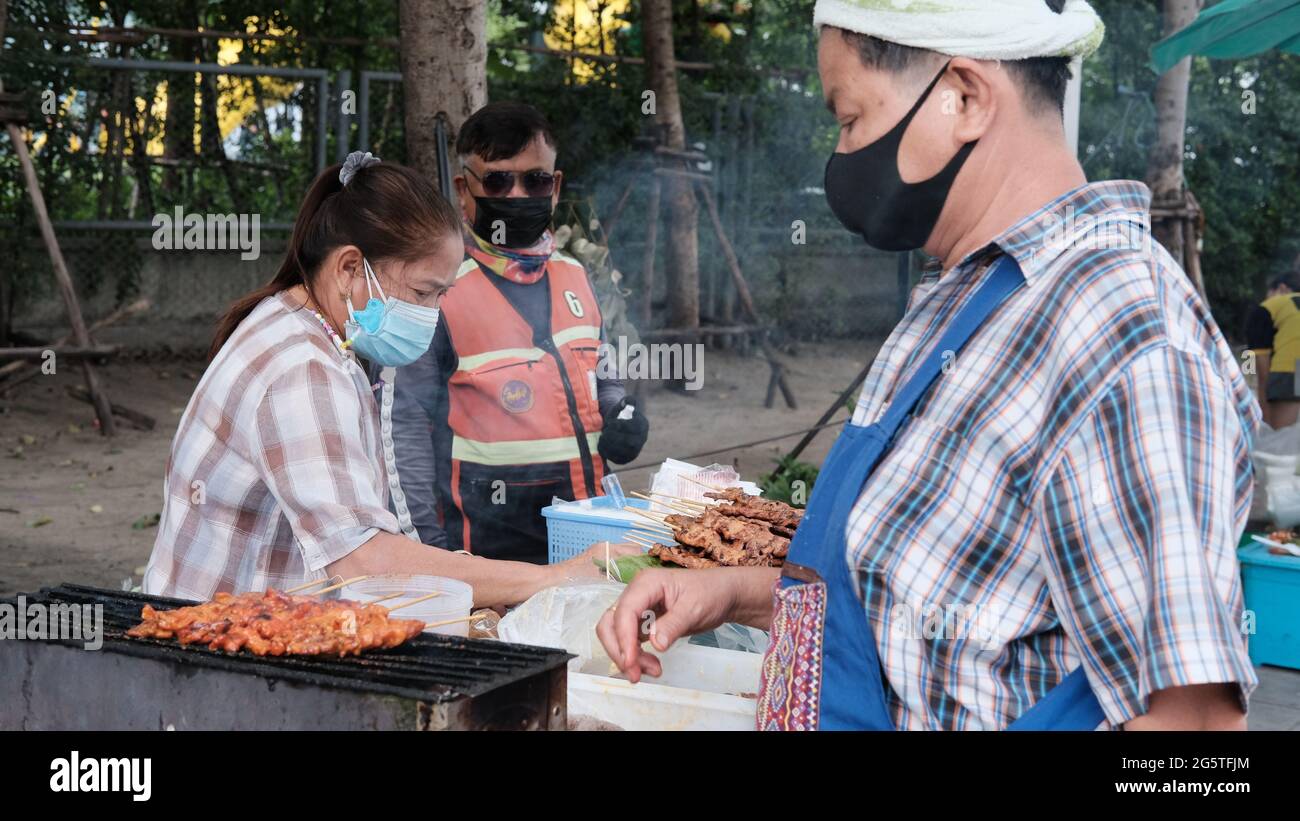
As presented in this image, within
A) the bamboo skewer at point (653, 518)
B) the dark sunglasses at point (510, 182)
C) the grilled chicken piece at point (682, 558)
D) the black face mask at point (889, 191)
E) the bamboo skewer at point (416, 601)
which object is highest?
the black face mask at point (889, 191)

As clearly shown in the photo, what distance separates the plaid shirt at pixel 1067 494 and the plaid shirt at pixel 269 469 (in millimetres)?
1416

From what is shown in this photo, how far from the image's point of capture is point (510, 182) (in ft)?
15.0

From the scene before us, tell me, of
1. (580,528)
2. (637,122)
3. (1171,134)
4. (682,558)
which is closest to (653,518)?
(580,528)

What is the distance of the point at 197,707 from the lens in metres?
2.08

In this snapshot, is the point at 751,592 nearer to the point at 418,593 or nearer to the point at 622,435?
the point at 418,593

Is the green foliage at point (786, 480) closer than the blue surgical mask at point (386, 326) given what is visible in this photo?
No

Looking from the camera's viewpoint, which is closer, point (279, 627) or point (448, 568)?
point (279, 627)

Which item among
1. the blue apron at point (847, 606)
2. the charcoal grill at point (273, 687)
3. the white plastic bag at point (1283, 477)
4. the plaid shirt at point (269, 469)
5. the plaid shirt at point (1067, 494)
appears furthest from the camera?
the white plastic bag at point (1283, 477)

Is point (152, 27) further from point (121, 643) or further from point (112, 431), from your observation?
point (121, 643)

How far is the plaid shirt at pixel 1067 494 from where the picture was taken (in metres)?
1.40

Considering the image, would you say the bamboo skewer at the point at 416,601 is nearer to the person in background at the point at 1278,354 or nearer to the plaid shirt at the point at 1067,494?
the plaid shirt at the point at 1067,494

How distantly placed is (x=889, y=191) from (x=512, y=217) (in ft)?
9.45

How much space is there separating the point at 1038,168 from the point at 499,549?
118 inches

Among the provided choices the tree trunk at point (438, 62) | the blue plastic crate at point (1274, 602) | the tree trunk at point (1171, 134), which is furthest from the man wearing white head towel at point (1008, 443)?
the tree trunk at point (1171, 134)
